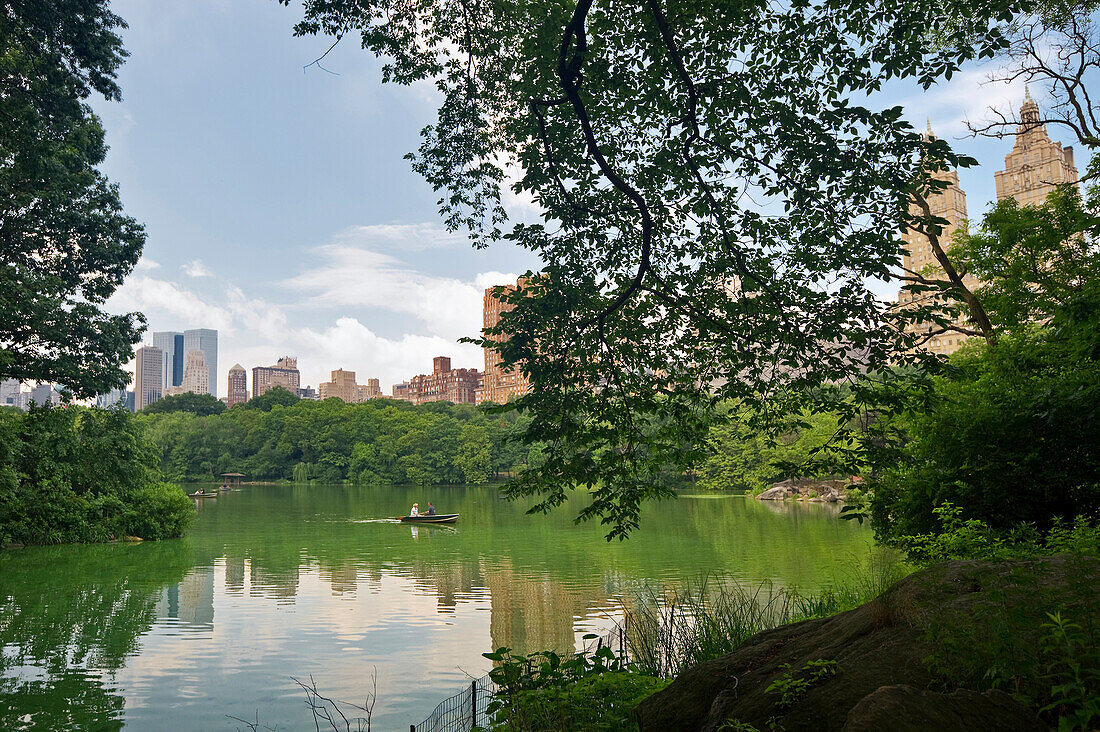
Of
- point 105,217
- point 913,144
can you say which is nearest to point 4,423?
point 105,217

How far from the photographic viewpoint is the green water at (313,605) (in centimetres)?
1110

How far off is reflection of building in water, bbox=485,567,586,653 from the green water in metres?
0.07

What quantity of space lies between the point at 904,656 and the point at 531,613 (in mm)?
13635

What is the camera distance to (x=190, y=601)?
18.2m

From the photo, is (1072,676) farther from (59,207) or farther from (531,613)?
(59,207)

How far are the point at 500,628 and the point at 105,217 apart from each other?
14881 mm

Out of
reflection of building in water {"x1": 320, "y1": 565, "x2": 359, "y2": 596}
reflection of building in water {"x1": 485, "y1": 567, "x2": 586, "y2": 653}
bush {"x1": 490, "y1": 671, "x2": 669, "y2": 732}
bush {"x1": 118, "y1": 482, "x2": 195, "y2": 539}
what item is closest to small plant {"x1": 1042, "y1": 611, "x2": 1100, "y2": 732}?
bush {"x1": 490, "y1": 671, "x2": 669, "y2": 732}

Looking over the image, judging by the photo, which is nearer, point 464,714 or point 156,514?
point 464,714

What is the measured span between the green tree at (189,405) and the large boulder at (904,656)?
4589 inches

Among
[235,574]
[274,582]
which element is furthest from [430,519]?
[274,582]

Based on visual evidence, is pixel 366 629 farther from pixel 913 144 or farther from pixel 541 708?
pixel 913 144

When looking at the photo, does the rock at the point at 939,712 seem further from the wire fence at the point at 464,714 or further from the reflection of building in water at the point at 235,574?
the reflection of building in water at the point at 235,574

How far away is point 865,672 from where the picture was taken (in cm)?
374

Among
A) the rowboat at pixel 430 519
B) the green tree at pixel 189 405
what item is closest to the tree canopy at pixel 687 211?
the rowboat at pixel 430 519
